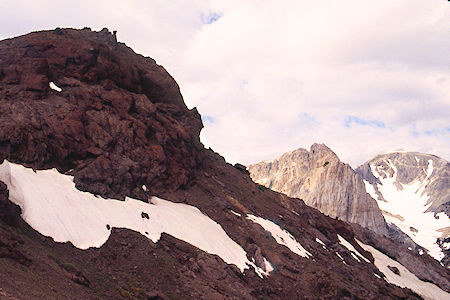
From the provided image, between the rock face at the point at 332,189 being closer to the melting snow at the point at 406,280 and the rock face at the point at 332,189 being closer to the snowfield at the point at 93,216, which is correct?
the melting snow at the point at 406,280

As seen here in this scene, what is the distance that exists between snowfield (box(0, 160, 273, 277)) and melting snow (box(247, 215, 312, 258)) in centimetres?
638

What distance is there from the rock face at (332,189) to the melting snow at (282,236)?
117 metres

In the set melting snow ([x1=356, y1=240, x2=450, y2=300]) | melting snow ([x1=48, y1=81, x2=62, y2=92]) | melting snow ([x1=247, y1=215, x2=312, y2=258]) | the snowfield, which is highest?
melting snow ([x1=48, y1=81, x2=62, y2=92])

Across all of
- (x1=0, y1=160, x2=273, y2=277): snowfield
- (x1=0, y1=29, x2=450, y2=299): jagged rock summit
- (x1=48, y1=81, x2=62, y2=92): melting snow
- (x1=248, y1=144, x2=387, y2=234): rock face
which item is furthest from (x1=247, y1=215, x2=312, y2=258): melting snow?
(x1=248, y1=144, x2=387, y2=234): rock face

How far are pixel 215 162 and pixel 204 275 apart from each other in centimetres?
2929

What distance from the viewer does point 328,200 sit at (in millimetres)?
162125

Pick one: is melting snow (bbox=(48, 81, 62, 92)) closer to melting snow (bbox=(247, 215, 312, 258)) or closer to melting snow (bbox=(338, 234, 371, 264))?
melting snow (bbox=(247, 215, 312, 258))

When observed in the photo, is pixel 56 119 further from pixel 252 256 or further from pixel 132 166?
pixel 252 256

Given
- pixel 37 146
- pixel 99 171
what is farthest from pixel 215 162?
pixel 37 146

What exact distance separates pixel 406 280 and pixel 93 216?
4761cm

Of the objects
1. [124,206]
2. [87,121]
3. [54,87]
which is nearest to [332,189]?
[87,121]

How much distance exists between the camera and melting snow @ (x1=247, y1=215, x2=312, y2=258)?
128 feet

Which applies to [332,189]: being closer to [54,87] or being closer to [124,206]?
[54,87]

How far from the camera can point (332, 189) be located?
16325 cm
